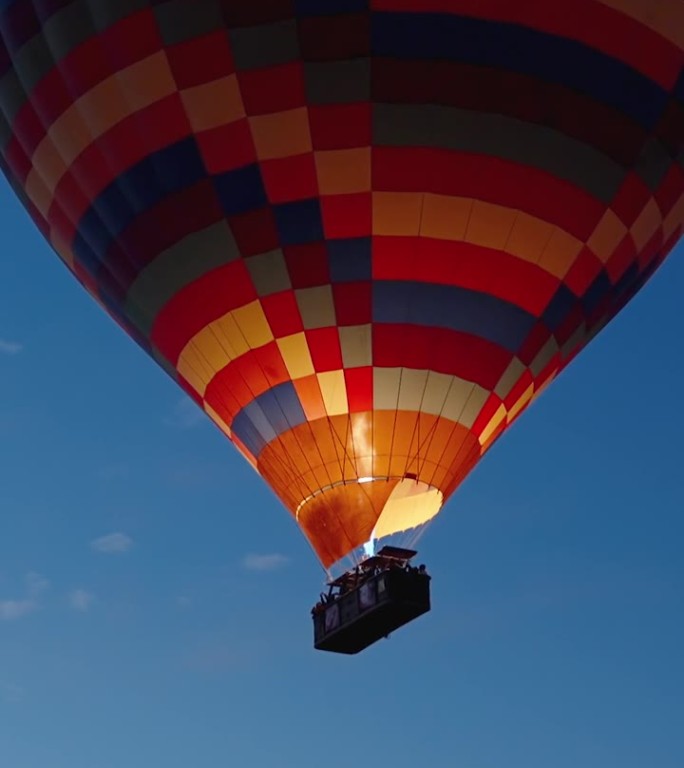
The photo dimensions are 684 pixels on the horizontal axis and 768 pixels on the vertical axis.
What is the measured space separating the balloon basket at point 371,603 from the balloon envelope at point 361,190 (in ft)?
1.48

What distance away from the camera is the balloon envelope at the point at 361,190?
18062 mm

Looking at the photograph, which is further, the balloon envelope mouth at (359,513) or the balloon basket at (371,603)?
the balloon envelope mouth at (359,513)

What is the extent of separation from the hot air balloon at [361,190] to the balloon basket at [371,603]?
43 centimetres

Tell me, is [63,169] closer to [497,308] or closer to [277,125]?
[277,125]

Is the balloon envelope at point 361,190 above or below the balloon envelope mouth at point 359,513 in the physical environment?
above

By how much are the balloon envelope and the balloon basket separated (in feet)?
1.48

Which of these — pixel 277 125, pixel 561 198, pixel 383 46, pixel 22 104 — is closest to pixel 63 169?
pixel 22 104

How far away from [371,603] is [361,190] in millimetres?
3886

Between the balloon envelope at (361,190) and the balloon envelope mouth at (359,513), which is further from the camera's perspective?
the balloon envelope mouth at (359,513)

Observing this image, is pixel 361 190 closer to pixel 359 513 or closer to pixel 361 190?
pixel 361 190

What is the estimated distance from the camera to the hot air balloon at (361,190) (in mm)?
18062

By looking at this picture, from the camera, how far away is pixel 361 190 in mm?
18469

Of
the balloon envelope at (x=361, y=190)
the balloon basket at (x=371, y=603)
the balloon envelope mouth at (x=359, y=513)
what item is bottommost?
the balloon basket at (x=371, y=603)

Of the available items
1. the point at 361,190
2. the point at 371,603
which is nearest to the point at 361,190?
the point at 361,190
